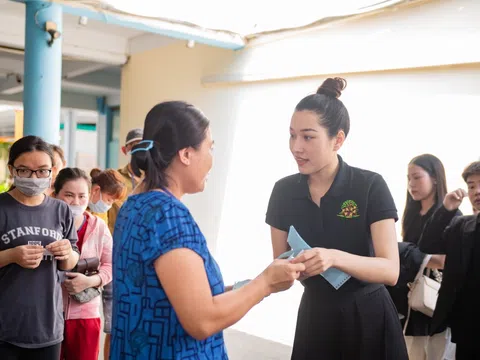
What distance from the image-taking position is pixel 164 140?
138 centimetres

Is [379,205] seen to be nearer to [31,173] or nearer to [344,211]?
[344,211]

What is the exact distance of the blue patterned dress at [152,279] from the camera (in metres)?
1.25

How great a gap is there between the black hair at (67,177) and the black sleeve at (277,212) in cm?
136

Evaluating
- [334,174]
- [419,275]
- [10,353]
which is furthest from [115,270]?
[419,275]

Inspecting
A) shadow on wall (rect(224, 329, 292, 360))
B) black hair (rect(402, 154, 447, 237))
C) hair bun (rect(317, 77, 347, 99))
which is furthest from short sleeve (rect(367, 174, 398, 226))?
shadow on wall (rect(224, 329, 292, 360))

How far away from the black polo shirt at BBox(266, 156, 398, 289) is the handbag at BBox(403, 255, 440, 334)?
1.24 metres

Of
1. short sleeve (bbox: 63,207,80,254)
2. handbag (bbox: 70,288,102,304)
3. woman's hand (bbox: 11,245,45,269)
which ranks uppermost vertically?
short sleeve (bbox: 63,207,80,254)

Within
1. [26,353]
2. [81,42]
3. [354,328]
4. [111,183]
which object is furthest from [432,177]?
[81,42]

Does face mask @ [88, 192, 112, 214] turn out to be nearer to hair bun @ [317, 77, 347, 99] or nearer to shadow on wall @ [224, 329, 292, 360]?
shadow on wall @ [224, 329, 292, 360]

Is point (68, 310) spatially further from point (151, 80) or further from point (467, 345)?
point (151, 80)

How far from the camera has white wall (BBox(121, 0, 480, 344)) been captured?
3.69 metres

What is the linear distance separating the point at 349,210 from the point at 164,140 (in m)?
0.71

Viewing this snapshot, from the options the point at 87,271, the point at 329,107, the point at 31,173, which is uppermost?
the point at 329,107

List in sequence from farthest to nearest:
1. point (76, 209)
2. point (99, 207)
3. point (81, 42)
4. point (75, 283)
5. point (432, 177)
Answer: point (81, 42)
point (99, 207)
point (432, 177)
point (76, 209)
point (75, 283)
